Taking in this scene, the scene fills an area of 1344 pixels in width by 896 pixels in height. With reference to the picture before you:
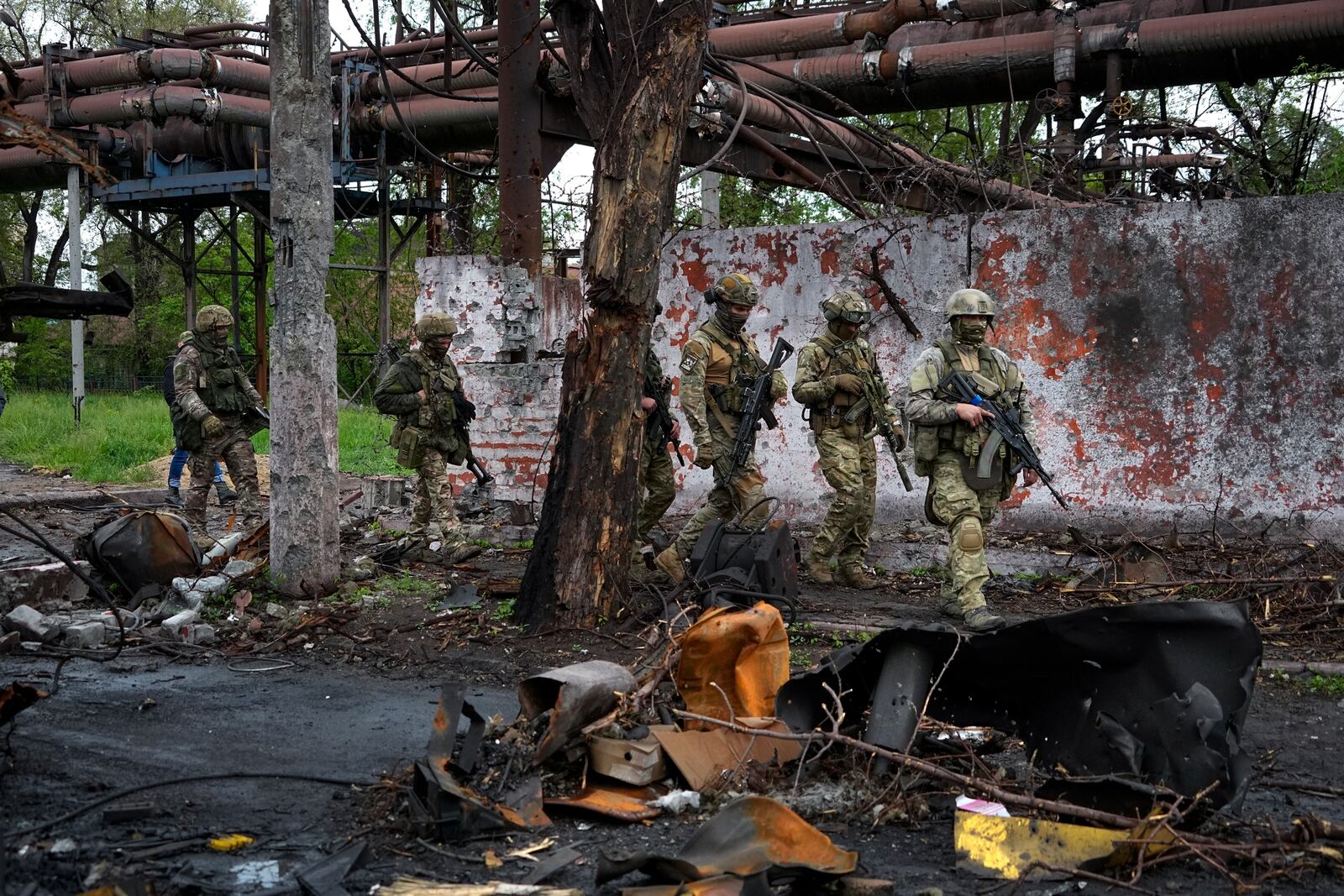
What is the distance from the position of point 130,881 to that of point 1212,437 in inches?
287

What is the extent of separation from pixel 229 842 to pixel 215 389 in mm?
7183

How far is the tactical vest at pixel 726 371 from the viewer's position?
773cm

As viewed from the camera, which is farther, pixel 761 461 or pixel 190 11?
pixel 190 11

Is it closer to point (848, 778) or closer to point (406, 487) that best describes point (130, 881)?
point (848, 778)

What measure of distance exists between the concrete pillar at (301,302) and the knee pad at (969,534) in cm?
348

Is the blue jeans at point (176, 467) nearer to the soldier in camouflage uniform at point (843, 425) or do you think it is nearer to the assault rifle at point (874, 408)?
the soldier in camouflage uniform at point (843, 425)

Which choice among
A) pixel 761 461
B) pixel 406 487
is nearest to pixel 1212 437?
pixel 761 461

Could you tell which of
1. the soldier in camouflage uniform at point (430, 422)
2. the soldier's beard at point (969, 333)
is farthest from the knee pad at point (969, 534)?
the soldier in camouflage uniform at point (430, 422)

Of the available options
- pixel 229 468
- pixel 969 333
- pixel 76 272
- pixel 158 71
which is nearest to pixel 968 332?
pixel 969 333

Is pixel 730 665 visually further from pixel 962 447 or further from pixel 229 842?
pixel 962 447

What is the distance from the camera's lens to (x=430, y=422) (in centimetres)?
855

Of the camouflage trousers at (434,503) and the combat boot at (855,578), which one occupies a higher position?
the camouflage trousers at (434,503)

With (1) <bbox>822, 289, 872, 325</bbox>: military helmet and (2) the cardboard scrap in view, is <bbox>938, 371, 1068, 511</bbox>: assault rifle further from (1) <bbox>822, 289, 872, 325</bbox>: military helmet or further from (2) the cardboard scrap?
(2) the cardboard scrap

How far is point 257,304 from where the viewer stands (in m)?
18.4
